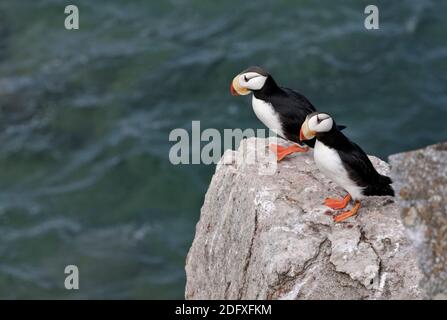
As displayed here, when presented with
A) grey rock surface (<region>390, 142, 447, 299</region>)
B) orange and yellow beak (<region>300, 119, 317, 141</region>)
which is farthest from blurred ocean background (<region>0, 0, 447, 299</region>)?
grey rock surface (<region>390, 142, 447, 299</region>)

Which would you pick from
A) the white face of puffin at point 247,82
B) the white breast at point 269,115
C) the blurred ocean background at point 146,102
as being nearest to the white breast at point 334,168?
the white breast at point 269,115

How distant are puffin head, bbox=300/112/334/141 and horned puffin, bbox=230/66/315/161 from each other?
2.61 ft

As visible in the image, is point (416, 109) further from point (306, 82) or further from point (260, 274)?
point (260, 274)

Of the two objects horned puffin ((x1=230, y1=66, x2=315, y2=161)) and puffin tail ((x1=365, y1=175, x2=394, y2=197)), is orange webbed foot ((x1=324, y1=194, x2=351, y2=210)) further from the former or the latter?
horned puffin ((x1=230, y1=66, x2=315, y2=161))

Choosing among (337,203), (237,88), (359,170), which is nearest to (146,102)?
(237,88)

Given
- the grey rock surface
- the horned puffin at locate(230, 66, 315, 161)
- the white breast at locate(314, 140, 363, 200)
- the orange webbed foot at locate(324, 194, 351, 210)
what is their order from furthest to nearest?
the horned puffin at locate(230, 66, 315, 161) < the orange webbed foot at locate(324, 194, 351, 210) < the white breast at locate(314, 140, 363, 200) < the grey rock surface

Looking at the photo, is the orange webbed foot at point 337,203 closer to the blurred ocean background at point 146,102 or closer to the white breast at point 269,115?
the white breast at point 269,115

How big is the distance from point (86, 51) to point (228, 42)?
3797 mm

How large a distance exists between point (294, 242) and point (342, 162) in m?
0.97

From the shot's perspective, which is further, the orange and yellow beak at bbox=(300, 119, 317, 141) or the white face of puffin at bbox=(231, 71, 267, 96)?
the white face of puffin at bbox=(231, 71, 267, 96)

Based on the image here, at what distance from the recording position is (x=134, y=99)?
21.1 meters

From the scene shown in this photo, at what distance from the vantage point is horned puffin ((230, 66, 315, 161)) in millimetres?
9406

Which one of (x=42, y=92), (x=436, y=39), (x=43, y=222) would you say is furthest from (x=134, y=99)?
(x=436, y=39)

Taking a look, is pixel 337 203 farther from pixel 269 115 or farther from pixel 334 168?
pixel 269 115
